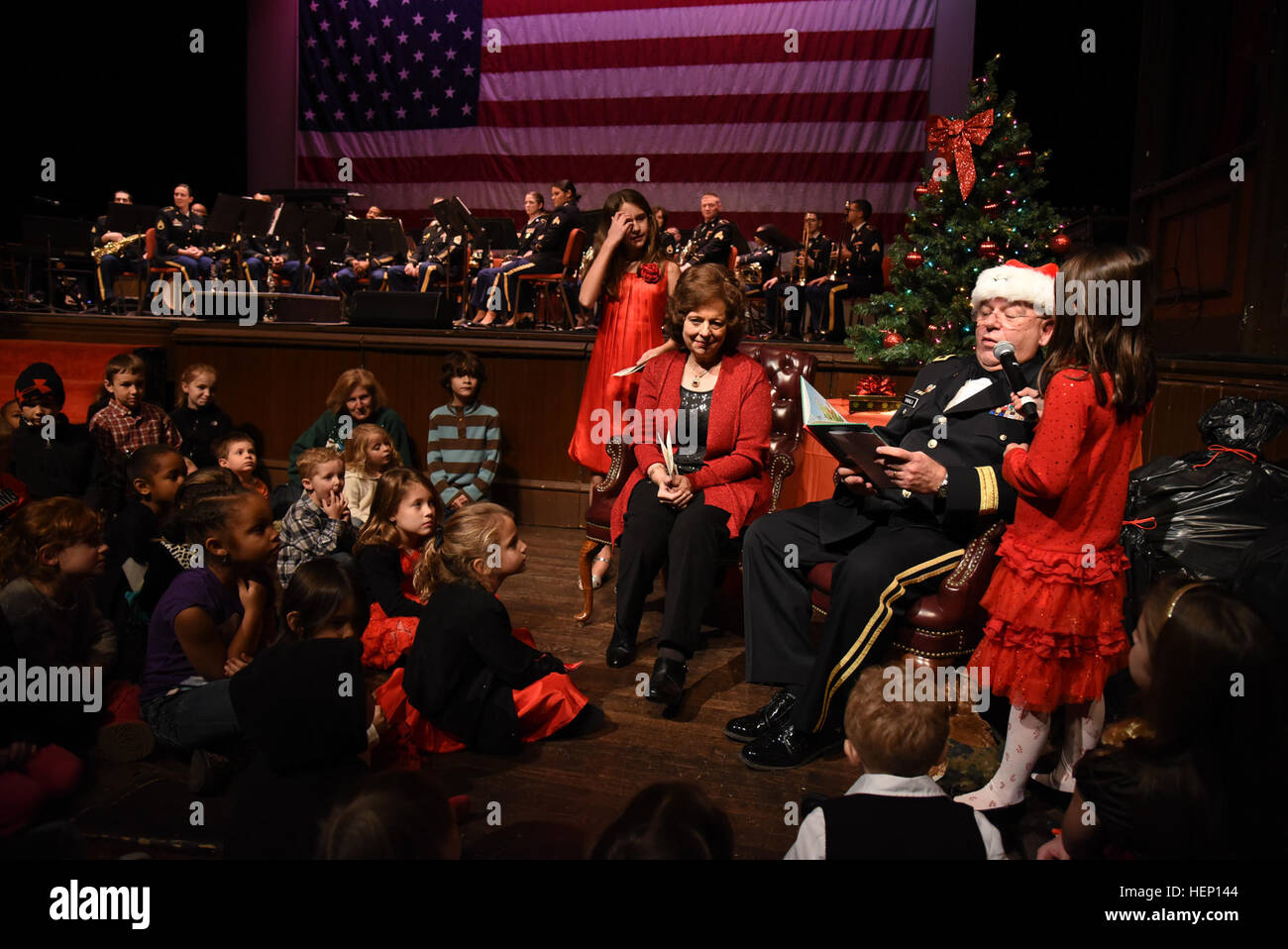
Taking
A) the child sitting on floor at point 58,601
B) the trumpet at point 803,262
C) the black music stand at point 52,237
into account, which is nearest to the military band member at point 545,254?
the trumpet at point 803,262

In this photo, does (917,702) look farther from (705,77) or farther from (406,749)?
(705,77)

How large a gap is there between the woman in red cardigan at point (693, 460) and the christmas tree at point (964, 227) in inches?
71.5

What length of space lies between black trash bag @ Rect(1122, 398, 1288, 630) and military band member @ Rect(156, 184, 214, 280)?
9550 millimetres

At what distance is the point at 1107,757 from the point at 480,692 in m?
1.64

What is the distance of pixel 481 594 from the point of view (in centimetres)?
271

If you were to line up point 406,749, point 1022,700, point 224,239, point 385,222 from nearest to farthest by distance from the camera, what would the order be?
1. point 1022,700
2. point 406,749
3. point 385,222
4. point 224,239

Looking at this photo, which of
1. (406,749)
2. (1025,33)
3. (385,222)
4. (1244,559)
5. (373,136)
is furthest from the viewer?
(373,136)

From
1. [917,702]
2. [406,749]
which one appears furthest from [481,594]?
[917,702]

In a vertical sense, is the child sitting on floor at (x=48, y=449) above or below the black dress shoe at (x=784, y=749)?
above

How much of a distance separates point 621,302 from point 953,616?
8.00 ft

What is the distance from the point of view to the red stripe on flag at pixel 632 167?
379 inches

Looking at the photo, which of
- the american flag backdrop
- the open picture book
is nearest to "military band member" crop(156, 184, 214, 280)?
the american flag backdrop

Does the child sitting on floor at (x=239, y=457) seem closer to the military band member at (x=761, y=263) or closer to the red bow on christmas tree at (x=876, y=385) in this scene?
the red bow on christmas tree at (x=876, y=385)

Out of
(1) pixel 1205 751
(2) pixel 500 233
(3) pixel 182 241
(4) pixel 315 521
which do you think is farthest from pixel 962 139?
(3) pixel 182 241
